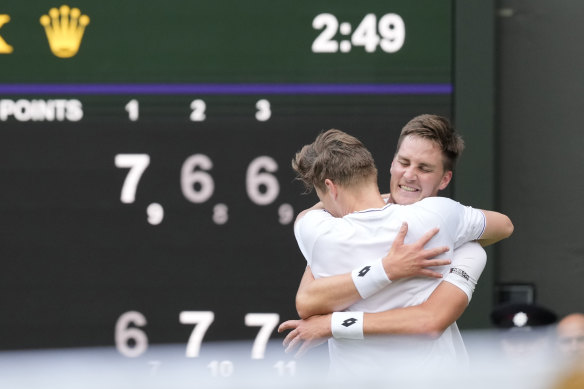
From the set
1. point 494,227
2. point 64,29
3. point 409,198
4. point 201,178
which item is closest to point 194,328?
point 201,178

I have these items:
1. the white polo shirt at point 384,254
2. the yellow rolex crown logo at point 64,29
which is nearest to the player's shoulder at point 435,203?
the white polo shirt at point 384,254

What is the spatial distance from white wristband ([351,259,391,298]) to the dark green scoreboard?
6.15ft

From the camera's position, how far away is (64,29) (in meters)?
4.28

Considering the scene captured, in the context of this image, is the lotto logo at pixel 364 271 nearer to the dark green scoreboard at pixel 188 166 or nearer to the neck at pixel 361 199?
the neck at pixel 361 199

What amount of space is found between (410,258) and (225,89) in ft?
6.80

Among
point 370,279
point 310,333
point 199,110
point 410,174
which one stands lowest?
point 310,333

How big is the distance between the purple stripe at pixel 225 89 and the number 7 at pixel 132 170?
24cm

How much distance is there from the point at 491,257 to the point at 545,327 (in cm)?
36

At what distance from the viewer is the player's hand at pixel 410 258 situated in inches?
89.8

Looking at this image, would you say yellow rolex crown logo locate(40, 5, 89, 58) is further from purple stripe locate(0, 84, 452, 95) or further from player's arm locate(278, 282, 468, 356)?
player's arm locate(278, 282, 468, 356)

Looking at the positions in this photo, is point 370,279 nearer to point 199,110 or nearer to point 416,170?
point 416,170

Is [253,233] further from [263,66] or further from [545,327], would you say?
[545,327]

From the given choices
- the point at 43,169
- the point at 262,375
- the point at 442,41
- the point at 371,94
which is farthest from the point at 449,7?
A: the point at 262,375

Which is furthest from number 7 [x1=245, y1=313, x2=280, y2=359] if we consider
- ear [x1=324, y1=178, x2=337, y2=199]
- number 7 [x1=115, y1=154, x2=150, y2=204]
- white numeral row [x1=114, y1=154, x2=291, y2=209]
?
ear [x1=324, y1=178, x2=337, y2=199]
